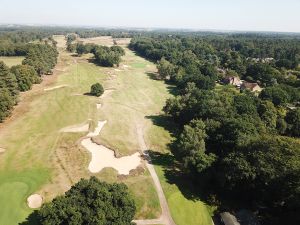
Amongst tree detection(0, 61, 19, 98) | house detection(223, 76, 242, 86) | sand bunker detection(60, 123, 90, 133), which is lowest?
sand bunker detection(60, 123, 90, 133)

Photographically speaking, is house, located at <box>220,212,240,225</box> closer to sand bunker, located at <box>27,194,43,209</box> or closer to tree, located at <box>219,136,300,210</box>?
tree, located at <box>219,136,300,210</box>

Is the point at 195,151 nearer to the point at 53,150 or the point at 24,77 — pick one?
the point at 53,150

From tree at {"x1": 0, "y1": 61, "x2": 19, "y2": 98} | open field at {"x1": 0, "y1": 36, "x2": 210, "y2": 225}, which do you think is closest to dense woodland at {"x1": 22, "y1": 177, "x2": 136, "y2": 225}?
open field at {"x1": 0, "y1": 36, "x2": 210, "y2": 225}

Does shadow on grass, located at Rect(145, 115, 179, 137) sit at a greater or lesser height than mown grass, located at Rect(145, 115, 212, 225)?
greater

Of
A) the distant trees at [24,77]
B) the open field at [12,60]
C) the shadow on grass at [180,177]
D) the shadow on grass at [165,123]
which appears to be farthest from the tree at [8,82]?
the open field at [12,60]

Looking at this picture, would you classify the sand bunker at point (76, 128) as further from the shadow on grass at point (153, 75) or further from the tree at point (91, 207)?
the shadow on grass at point (153, 75)

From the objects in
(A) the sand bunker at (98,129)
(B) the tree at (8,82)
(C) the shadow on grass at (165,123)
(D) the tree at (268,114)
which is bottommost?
(C) the shadow on grass at (165,123)

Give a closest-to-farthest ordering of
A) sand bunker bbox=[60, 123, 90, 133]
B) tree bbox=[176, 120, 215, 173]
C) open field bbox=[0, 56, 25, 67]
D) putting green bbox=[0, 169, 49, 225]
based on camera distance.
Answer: putting green bbox=[0, 169, 49, 225] → tree bbox=[176, 120, 215, 173] → sand bunker bbox=[60, 123, 90, 133] → open field bbox=[0, 56, 25, 67]
